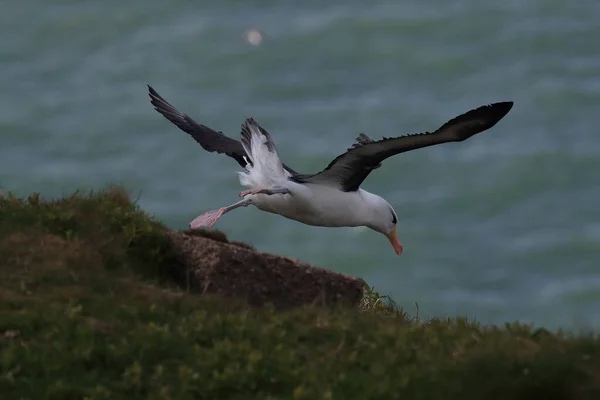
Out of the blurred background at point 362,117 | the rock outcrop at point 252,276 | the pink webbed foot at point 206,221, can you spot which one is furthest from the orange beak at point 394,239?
the blurred background at point 362,117

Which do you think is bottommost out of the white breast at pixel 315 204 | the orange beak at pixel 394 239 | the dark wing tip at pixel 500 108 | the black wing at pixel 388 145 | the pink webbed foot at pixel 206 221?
the pink webbed foot at pixel 206 221

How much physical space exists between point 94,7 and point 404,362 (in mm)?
33902

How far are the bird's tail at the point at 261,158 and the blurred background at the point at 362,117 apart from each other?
13497 mm

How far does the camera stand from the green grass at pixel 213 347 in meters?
6.82

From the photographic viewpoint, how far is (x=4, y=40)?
39.1 metres

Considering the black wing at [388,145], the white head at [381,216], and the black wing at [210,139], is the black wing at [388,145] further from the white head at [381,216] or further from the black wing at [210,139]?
the black wing at [210,139]

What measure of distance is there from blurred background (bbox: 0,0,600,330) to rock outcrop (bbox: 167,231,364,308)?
15.1m

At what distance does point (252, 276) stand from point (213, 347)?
151 cm

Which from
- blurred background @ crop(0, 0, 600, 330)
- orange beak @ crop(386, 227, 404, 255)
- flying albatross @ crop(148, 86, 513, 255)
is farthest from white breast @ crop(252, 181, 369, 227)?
blurred background @ crop(0, 0, 600, 330)

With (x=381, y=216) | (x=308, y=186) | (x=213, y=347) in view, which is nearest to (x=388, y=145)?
(x=308, y=186)

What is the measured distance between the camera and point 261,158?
10977 mm

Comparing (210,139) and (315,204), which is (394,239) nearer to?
(315,204)

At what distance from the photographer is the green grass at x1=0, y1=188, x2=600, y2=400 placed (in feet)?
22.4

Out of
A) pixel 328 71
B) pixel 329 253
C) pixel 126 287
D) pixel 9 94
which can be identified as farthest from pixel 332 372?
pixel 9 94
